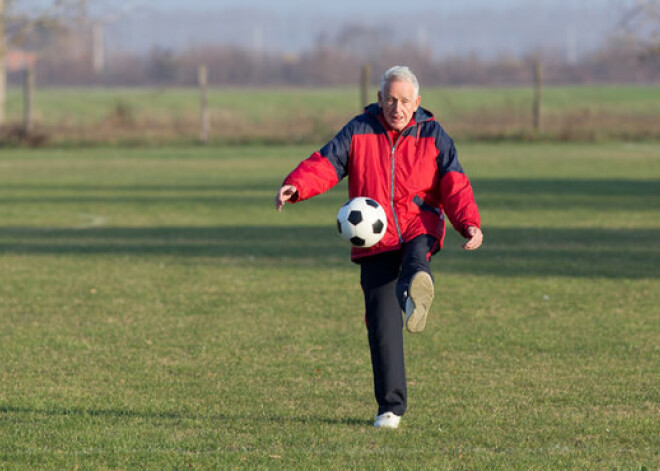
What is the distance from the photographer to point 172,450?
5855 millimetres

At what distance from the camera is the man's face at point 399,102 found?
5.99 m

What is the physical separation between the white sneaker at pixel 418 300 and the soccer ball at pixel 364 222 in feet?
1.13

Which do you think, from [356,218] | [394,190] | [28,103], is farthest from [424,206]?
[28,103]

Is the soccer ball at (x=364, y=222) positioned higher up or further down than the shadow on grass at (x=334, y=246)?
higher up

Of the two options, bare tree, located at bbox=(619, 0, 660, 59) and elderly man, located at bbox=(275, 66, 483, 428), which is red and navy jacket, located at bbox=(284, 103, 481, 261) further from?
bare tree, located at bbox=(619, 0, 660, 59)

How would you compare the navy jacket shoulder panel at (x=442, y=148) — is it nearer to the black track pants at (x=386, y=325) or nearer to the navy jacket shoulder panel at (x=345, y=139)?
the navy jacket shoulder panel at (x=345, y=139)

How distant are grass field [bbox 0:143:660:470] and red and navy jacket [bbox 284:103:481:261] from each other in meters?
1.11

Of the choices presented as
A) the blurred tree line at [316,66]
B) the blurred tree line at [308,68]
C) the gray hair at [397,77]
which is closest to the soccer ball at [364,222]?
the gray hair at [397,77]

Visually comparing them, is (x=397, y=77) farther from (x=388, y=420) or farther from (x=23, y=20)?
(x=23, y=20)

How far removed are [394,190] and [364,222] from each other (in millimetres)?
285

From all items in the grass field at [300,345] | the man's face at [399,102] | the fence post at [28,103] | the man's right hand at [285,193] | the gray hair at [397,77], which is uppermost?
the gray hair at [397,77]

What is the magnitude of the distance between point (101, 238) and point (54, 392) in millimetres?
8402

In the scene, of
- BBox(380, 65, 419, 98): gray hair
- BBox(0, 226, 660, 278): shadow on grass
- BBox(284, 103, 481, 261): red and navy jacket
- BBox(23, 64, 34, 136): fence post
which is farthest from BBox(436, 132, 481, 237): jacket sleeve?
BBox(23, 64, 34, 136): fence post

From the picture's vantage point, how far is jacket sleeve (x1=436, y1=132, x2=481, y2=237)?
6.12 meters
